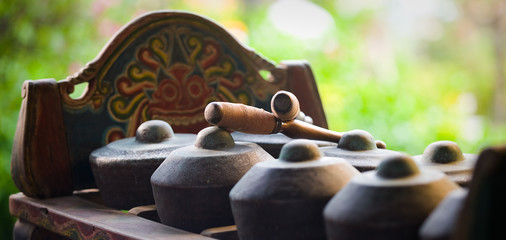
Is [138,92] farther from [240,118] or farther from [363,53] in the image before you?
[363,53]

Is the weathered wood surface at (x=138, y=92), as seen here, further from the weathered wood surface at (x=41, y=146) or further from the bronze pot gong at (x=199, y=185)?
the bronze pot gong at (x=199, y=185)

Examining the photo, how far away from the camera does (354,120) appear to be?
3414 millimetres

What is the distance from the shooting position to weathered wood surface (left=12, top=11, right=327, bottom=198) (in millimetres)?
1592

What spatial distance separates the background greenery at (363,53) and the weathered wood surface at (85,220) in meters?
1.26

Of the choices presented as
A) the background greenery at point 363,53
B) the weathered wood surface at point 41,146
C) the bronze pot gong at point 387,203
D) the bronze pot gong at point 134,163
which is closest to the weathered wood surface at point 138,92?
the weathered wood surface at point 41,146

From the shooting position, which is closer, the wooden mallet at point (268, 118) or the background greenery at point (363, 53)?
the wooden mallet at point (268, 118)

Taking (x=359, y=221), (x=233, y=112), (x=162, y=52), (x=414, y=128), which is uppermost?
(x=162, y=52)

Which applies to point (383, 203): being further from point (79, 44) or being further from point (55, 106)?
point (79, 44)

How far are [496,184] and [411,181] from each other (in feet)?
0.50

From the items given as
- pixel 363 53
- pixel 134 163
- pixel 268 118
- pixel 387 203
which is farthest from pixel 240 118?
pixel 363 53

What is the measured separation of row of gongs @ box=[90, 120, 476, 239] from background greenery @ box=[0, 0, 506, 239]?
5.22ft

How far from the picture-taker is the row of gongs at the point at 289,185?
834 mm

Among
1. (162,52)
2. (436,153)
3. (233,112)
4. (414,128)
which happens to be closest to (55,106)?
(162,52)

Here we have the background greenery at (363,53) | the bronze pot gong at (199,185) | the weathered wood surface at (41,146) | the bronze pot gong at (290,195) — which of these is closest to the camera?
the bronze pot gong at (290,195)
